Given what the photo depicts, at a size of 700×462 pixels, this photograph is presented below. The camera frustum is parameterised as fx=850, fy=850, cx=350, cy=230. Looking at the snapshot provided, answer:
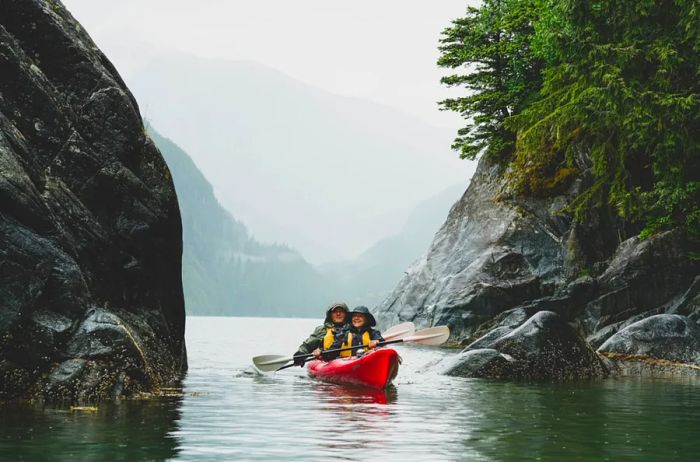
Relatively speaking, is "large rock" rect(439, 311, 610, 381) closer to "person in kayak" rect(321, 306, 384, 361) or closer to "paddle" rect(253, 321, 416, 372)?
"paddle" rect(253, 321, 416, 372)

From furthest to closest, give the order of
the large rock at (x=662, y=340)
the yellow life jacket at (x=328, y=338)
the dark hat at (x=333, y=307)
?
the large rock at (x=662, y=340) < the yellow life jacket at (x=328, y=338) < the dark hat at (x=333, y=307)

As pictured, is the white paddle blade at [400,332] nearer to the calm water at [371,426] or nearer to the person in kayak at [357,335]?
the person in kayak at [357,335]

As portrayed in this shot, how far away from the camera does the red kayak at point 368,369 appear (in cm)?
1650

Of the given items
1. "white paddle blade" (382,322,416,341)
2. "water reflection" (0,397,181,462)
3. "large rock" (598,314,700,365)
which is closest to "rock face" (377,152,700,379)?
"large rock" (598,314,700,365)

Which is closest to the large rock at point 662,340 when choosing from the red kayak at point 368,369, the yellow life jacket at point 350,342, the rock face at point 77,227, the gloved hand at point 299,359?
the yellow life jacket at point 350,342

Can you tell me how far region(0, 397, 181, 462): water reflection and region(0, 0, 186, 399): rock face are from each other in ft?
2.42

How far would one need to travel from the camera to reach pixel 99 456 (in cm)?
796

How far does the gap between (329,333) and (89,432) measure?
10.7 metres

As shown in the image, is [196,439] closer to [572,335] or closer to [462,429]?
[462,429]

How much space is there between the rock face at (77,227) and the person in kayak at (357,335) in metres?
3.67

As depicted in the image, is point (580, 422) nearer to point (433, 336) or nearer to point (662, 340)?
point (433, 336)

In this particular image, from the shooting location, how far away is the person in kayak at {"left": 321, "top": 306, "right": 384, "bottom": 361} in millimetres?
19031

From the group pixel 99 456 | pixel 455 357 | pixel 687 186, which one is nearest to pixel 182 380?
pixel 455 357

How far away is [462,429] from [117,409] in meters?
4.64
